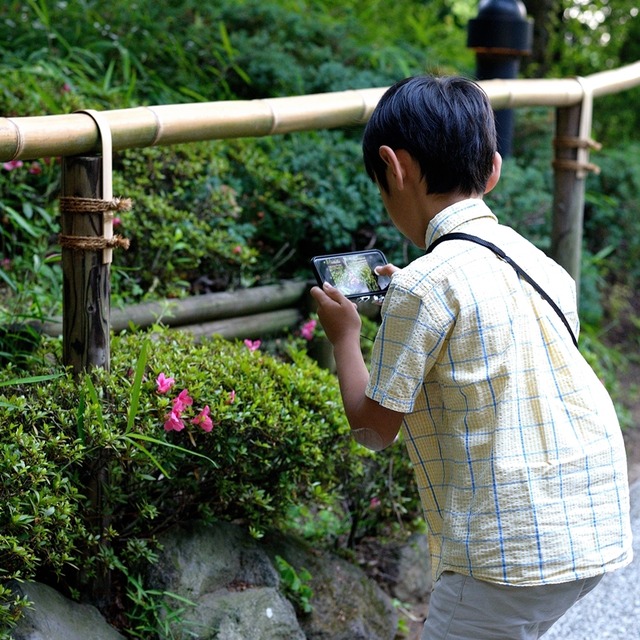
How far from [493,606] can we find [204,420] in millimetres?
879

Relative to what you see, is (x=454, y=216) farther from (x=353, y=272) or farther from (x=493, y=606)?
(x=493, y=606)

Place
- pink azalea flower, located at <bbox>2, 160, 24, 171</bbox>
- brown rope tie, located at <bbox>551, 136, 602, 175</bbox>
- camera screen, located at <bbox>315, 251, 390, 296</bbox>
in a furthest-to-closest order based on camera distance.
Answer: brown rope tie, located at <bbox>551, 136, 602, 175</bbox>
pink azalea flower, located at <bbox>2, 160, 24, 171</bbox>
camera screen, located at <bbox>315, 251, 390, 296</bbox>

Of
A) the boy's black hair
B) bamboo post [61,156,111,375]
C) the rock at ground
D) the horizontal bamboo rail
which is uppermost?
the boy's black hair

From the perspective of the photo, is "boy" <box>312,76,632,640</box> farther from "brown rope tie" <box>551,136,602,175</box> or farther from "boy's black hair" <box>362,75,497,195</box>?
"brown rope tie" <box>551,136,602,175</box>

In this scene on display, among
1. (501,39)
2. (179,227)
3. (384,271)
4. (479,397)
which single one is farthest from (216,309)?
(501,39)

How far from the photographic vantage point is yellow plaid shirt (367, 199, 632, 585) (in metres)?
1.64

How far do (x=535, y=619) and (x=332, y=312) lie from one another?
2.29 ft

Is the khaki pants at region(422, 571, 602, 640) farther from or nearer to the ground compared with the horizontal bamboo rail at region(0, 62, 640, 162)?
nearer to the ground

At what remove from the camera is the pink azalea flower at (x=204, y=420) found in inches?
89.1

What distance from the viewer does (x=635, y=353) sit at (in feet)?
20.0

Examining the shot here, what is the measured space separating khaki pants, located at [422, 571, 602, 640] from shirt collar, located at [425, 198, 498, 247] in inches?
25.5

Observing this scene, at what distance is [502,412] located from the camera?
1.65 m

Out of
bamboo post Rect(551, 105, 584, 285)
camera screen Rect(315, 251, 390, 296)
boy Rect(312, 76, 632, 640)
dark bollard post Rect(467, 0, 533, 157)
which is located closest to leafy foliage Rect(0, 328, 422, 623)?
camera screen Rect(315, 251, 390, 296)

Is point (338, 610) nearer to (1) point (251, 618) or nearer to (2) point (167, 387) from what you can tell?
(1) point (251, 618)
